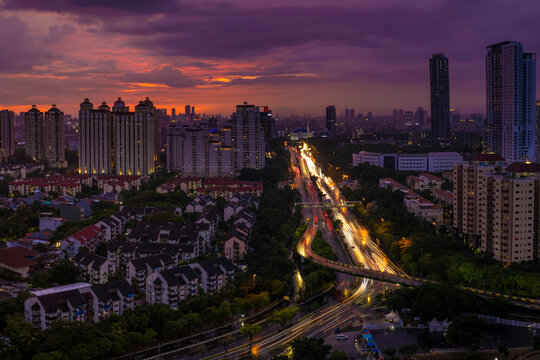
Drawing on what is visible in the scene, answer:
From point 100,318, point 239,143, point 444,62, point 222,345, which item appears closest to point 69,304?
point 100,318

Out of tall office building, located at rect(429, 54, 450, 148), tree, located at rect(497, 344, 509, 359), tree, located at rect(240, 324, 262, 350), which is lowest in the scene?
tree, located at rect(497, 344, 509, 359)

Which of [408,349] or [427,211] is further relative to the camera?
[427,211]

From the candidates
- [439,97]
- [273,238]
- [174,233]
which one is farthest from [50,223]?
[439,97]

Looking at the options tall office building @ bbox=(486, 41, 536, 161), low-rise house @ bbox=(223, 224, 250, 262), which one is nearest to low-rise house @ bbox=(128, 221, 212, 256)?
low-rise house @ bbox=(223, 224, 250, 262)

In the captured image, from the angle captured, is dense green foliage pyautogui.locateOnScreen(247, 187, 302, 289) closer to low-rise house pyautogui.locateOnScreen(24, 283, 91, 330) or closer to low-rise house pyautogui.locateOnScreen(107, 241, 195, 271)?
low-rise house pyautogui.locateOnScreen(107, 241, 195, 271)

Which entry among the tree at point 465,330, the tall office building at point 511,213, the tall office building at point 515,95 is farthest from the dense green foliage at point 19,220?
the tall office building at point 515,95

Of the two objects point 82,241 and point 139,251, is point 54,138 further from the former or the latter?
point 139,251
